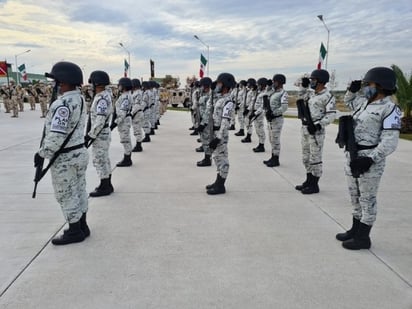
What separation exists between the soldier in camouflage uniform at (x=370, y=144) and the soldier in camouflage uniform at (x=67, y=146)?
276cm

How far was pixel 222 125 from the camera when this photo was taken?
525 centimetres

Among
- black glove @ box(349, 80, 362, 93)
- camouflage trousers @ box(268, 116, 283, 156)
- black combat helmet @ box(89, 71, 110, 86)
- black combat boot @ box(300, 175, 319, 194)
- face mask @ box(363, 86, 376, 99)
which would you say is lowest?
black combat boot @ box(300, 175, 319, 194)

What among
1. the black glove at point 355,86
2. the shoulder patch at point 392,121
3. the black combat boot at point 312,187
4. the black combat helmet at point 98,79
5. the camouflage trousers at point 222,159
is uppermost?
the black combat helmet at point 98,79

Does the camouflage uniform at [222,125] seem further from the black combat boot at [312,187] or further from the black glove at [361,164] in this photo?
the black glove at [361,164]

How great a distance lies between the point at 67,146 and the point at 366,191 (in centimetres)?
306

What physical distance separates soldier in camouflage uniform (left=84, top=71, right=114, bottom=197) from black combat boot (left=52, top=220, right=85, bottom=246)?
1.39m

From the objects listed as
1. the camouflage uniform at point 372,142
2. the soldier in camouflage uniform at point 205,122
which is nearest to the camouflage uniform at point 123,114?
the soldier in camouflage uniform at point 205,122

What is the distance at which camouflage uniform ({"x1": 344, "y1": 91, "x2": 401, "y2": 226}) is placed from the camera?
3211 mm

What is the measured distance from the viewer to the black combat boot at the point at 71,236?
3.63 m

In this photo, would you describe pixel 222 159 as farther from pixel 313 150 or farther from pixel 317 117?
pixel 317 117

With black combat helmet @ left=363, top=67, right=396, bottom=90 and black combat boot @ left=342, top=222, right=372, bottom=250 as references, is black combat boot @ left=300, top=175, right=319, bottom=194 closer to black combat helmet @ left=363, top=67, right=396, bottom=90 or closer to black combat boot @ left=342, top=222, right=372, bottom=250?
black combat boot @ left=342, top=222, right=372, bottom=250

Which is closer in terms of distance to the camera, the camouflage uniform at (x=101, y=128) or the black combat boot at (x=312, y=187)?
the camouflage uniform at (x=101, y=128)

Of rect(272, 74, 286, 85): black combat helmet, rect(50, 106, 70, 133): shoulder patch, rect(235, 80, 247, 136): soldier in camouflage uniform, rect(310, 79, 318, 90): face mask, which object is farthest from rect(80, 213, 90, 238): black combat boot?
rect(235, 80, 247, 136): soldier in camouflage uniform

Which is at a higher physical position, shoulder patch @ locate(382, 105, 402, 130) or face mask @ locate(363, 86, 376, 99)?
face mask @ locate(363, 86, 376, 99)
